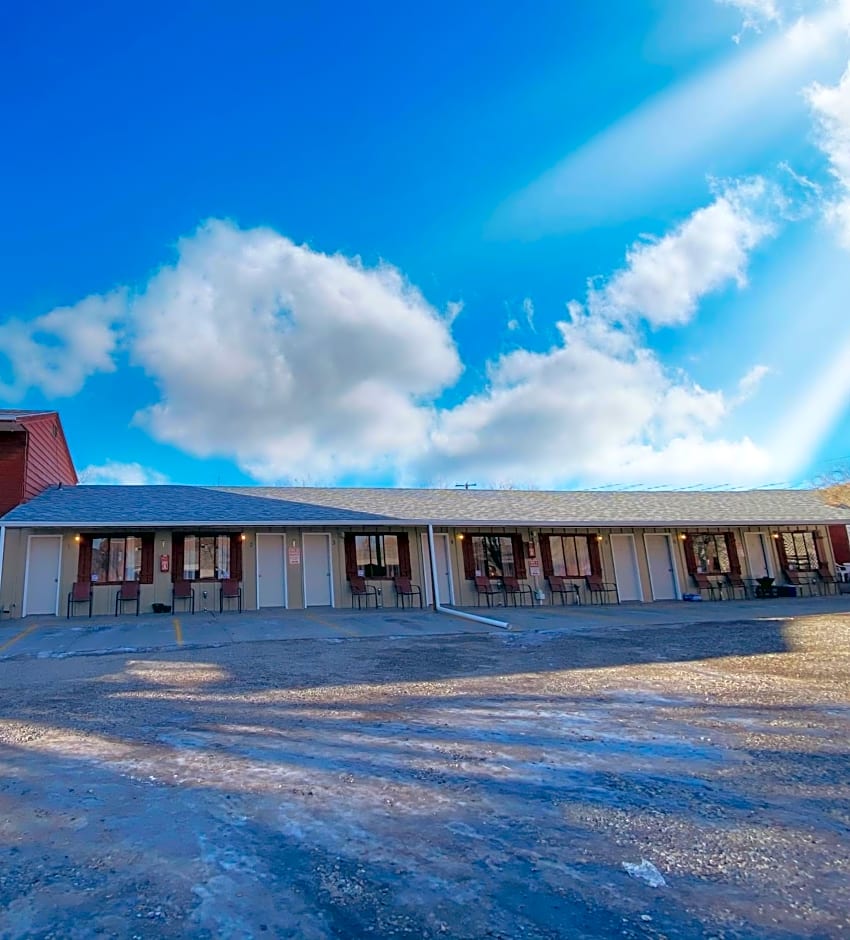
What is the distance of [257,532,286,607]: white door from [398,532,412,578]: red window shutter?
131 inches

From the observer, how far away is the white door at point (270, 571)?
15.1m

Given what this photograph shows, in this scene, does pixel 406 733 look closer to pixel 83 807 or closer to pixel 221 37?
pixel 83 807

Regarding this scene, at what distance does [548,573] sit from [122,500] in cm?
1265

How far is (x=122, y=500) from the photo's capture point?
1528 cm

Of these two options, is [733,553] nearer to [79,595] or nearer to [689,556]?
[689,556]

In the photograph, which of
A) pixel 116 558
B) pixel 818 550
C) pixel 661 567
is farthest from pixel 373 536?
pixel 818 550

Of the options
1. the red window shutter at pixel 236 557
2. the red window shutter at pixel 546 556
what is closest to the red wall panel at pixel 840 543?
the red window shutter at pixel 546 556

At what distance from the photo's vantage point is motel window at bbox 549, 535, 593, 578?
17.5 m

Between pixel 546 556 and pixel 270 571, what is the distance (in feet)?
27.5

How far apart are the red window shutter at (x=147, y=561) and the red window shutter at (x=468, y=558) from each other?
8626 mm

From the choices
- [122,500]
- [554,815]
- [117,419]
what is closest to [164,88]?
[122,500]

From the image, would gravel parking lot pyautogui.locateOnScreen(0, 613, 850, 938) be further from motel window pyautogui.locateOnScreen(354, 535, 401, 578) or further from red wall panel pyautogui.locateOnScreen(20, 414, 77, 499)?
red wall panel pyautogui.locateOnScreen(20, 414, 77, 499)

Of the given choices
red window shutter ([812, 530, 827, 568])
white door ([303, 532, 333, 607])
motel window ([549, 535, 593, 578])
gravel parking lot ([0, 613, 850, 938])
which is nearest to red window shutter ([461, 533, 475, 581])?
motel window ([549, 535, 593, 578])

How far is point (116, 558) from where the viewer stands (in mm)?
14273
